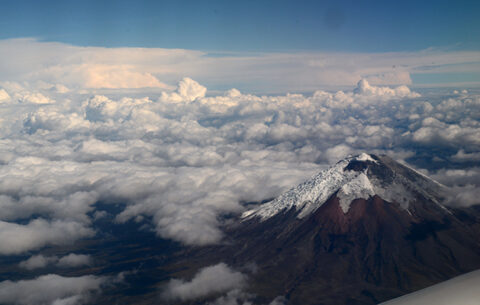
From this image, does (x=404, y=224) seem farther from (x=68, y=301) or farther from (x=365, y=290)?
(x=68, y=301)

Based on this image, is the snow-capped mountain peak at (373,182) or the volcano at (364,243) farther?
the snow-capped mountain peak at (373,182)

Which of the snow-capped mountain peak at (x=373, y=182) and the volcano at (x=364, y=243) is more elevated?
the snow-capped mountain peak at (x=373, y=182)

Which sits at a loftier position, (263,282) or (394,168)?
(394,168)

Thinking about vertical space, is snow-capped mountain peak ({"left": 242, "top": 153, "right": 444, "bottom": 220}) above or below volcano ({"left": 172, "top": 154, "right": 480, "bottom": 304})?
above

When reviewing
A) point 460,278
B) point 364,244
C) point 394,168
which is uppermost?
point 460,278

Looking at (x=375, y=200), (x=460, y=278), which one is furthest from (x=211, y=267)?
(x=460, y=278)

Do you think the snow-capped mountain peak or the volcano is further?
the snow-capped mountain peak

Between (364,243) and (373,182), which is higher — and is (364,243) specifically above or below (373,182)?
below

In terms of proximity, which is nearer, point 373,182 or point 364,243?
point 364,243
